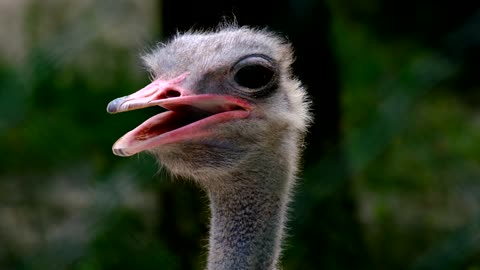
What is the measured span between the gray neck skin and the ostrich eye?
0.65 ft

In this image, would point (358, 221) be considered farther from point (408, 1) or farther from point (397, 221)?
point (408, 1)

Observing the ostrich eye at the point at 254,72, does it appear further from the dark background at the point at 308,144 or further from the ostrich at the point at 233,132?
the dark background at the point at 308,144

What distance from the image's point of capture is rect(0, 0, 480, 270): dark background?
11.8ft

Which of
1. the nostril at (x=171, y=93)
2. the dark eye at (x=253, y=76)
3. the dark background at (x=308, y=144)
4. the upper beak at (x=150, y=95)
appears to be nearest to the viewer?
the upper beak at (x=150, y=95)

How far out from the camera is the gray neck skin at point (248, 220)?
7.88 ft

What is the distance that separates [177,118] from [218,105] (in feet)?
0.32

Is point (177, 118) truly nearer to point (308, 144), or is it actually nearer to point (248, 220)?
point (248, 220)

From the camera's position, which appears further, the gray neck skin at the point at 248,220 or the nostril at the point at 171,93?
the gray neck skin at the point at 248,220

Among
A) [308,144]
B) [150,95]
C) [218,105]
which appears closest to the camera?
[150,95]

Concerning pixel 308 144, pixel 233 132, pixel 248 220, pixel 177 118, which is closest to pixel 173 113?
pixel 177 118

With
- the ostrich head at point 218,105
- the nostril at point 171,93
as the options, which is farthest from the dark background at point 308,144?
the nostril at point 171,93

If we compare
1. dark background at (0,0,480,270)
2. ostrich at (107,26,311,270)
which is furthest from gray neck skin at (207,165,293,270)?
dark background at (0,0,480,270)

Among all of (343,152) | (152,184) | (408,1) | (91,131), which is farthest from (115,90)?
(408,1)

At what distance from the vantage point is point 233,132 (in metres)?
2.35
